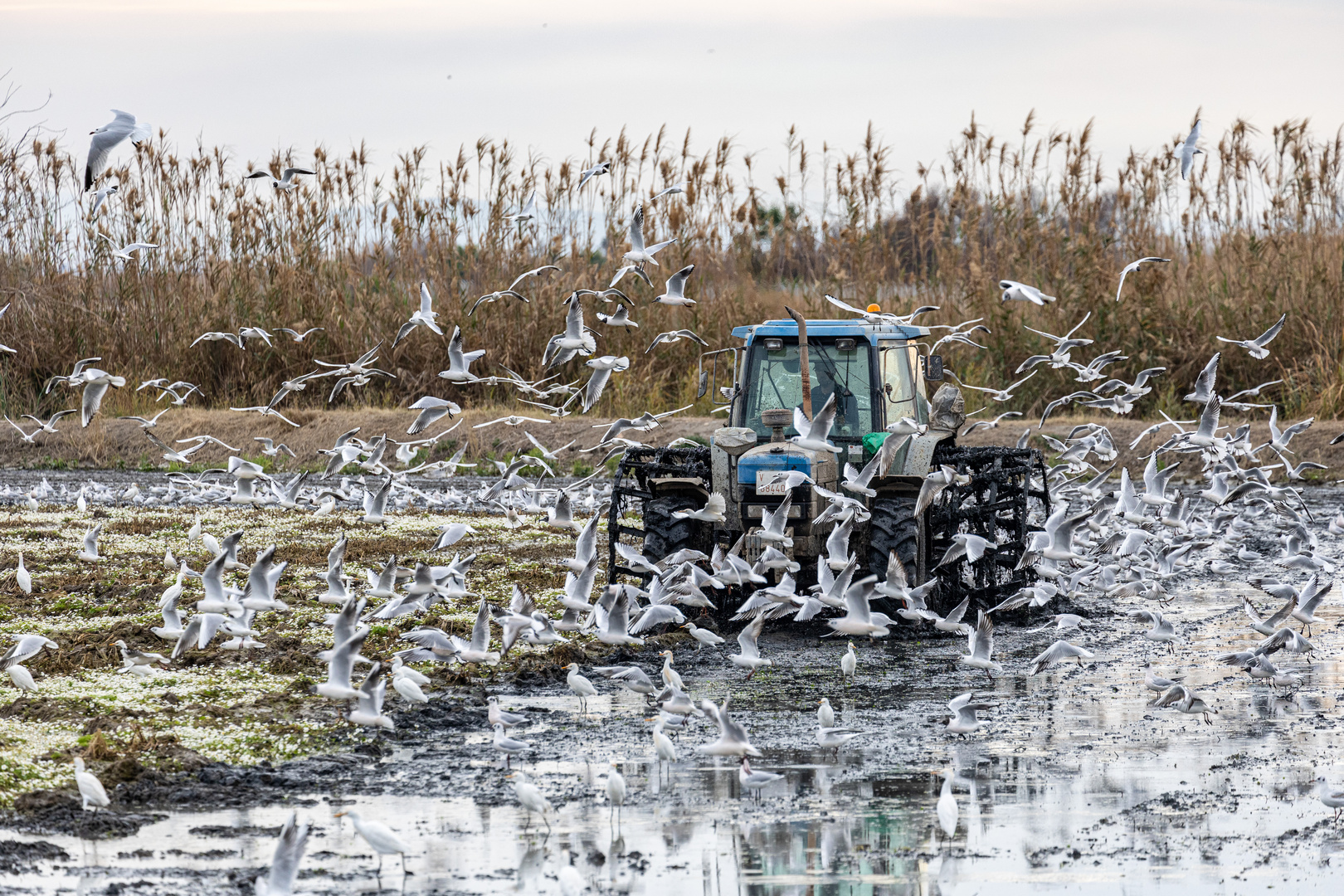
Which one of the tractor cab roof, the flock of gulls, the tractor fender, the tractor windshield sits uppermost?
the tractor cab roof

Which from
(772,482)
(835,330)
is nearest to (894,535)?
(772,482)

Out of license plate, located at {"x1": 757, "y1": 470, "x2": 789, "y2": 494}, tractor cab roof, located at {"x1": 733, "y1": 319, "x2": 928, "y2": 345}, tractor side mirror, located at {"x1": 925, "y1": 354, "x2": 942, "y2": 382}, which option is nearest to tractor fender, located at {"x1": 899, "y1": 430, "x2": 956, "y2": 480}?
tractor side mirror, located at {"x1": 925, "y1": 354, "x2": 942, "y2": 382}

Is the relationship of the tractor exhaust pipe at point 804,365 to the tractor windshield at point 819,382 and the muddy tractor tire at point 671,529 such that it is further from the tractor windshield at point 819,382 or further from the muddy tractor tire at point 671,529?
the muddy tractor tire at point 671,529

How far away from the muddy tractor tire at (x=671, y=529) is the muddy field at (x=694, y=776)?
28.0 inches

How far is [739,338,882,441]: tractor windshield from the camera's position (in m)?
9.32

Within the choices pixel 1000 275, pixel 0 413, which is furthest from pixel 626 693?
pixel 0 413

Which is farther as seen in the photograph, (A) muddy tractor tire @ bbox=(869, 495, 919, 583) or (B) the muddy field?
(A) muddy tractor tire @ bbox=(869, 495, 919, 583)

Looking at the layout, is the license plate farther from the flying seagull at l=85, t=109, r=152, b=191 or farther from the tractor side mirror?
the flying seagull at l=85, t=109, r=152, b=191

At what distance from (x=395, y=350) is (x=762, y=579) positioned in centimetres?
1369

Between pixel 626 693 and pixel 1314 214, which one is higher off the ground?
pixel 1314 214

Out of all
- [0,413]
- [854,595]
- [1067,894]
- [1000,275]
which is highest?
[1000,275]

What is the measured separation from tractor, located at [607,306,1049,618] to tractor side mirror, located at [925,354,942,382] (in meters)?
0.01

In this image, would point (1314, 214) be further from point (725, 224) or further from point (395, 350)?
point (395, 350)

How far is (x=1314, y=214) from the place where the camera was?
1902 centimetres
